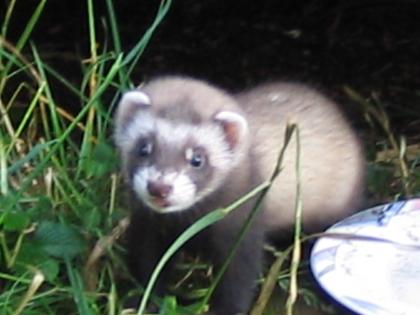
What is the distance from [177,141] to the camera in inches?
87.7

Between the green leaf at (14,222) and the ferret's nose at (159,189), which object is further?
the green leaf at (14,222)

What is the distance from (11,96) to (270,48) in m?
0.64

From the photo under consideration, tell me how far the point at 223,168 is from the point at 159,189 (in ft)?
0.62

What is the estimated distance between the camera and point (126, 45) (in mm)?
3348

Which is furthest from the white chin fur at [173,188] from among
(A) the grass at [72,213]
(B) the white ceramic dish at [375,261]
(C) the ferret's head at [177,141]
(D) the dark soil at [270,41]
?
(D) the dark soil at [270,41]

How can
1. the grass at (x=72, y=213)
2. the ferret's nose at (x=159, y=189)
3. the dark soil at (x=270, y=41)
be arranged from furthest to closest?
the dark soil at (x=270, y=41)
the grass at (x=72, y=213)
the ferret's nose at (x=159, y=189)

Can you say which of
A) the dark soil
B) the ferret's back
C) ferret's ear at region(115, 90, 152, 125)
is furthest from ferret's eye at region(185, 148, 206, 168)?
the dark soil

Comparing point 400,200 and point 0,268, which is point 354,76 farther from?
point 0,268

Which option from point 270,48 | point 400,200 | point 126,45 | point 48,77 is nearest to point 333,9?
point 270,48

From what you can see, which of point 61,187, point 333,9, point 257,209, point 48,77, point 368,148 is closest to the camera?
point 257,209

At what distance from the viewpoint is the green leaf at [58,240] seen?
7.64ft

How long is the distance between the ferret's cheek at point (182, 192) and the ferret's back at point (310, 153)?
0.84ft

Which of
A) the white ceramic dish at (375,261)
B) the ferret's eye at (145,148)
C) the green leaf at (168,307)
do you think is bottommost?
the green leaf at (168,307)

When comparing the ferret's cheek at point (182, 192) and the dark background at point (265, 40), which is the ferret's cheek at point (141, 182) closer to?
the ferret's cheek at point (182, 192)
